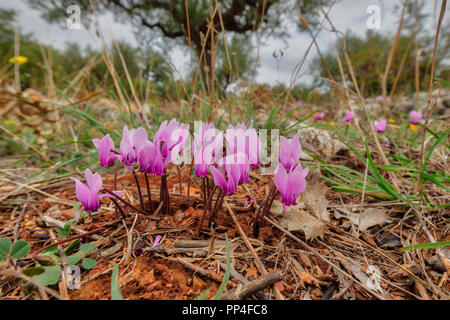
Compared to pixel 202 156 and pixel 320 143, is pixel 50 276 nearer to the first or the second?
pixel 202 156

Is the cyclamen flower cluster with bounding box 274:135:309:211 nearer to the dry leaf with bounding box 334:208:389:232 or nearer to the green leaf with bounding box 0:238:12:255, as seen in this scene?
the dry leaf with bounding box 334:208:389:232

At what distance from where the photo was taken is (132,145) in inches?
28.3

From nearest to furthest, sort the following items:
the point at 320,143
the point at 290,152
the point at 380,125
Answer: the point at 290,152 → the point at 320,143 → the point at 380,125

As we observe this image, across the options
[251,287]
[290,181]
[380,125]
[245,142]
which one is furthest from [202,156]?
[380,125]

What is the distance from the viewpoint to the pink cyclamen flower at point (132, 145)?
70cm

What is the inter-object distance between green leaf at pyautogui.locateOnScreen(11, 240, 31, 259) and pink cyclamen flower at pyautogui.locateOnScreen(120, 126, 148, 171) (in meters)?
0.34

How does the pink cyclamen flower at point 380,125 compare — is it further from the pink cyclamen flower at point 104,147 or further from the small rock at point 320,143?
the pink cyclamen flower at point 104,147

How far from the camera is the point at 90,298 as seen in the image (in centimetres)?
57

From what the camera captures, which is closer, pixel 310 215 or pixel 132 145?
pixel 132 145

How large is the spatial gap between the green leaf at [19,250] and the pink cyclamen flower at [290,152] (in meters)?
0.78

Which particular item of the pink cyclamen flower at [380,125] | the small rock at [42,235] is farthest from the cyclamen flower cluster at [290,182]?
the pink cyclamen flower at [380,125]

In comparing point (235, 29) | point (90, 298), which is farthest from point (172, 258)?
point (235, 29)

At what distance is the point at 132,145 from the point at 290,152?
51 centimetres
